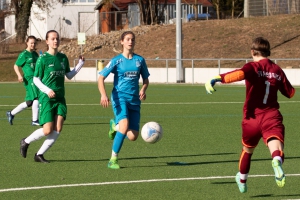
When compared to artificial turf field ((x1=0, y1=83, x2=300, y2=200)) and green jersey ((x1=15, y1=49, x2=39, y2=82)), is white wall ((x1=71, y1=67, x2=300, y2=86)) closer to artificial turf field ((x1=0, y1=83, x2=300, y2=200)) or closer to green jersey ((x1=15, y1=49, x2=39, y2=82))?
artificial turf field ((x1=0, y1=83, x2=300, y2=200))

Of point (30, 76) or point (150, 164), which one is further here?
point (30, 76)

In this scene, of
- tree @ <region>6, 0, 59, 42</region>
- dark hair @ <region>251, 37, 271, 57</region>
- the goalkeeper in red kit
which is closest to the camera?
the goalkeeper in red kit

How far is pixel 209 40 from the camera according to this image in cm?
4750

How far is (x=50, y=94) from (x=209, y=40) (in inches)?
1473

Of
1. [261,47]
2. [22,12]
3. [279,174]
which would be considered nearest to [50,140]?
[261,47]

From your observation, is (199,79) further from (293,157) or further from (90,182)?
(90,182)

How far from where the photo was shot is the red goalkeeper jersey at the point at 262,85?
26.5 feet

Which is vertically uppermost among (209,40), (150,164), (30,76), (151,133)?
(209,40)

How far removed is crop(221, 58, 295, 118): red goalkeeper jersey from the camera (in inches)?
317

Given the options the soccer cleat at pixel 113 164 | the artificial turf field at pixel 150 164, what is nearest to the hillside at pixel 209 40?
the artificial turf field at pixel 150 164

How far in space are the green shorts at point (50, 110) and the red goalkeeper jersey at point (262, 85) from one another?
11.3ft

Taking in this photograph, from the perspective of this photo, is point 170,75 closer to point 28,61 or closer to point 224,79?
point 28,61

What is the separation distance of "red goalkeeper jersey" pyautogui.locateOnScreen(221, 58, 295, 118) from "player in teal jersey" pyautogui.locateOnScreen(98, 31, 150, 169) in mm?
2533

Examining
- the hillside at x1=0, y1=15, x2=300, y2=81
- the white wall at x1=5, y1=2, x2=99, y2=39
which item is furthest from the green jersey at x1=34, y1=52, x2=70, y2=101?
the white wall at x1=5, y1=2, x2=99, y2=39
